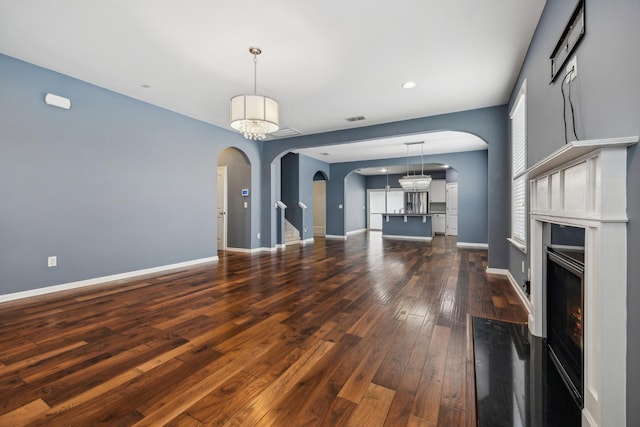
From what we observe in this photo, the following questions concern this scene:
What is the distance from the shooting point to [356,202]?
484 inches

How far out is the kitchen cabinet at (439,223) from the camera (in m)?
11.0

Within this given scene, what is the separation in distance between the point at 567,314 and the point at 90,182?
5253 mm

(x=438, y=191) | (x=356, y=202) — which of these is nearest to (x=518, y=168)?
(x=438, y=191)

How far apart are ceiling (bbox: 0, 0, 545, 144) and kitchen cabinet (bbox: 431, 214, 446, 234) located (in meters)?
7.09

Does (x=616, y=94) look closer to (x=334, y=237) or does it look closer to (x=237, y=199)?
(x=237, y=199)

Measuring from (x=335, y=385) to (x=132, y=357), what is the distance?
146 centimetres

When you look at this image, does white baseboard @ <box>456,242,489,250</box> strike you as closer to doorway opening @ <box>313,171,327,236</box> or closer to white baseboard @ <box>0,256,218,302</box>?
doorway opening @ <box>313,171,327,236</box>

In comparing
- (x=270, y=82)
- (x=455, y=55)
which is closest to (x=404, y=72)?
(x=455, y=55)

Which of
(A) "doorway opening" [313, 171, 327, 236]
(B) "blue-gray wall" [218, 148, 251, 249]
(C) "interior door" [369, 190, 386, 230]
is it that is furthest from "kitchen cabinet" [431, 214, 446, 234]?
(B) "blue-gray wall" [218, 148, 251, 249]

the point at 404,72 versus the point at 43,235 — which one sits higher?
the point at 404,72

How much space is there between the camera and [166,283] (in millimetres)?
3947

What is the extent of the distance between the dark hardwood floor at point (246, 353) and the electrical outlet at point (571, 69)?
6.42ft

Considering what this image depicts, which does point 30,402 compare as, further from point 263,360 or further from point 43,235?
point 43,235

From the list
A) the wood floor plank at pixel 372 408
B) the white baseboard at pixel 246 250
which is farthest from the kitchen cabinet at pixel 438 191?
the wood floor plank at pixel 372 408
